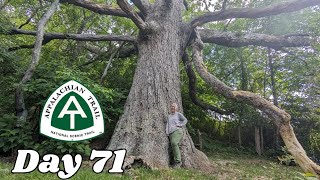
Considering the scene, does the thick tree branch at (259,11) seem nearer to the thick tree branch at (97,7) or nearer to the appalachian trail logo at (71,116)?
the thick tree branch at (97,7)

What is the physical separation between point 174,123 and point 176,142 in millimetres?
452

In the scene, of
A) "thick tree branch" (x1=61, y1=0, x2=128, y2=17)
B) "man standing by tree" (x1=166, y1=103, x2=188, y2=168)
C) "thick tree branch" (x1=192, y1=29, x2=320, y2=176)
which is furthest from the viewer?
"thick tree branch" (x1=61, y1=0, x2=128, y2=17)

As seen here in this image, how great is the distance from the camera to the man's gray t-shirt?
271 inches

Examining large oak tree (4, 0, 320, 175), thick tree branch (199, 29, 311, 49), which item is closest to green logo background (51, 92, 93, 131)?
large oak tree (4, 0, 320, 175)

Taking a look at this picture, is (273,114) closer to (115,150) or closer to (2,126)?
(115,150)

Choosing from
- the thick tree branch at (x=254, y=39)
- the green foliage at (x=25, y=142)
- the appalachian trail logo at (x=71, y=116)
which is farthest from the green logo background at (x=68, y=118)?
the thick tree branch at (x=254, y=39)

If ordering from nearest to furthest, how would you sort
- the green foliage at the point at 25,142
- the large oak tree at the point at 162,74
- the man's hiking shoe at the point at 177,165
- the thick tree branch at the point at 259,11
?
the green foliage at the point at 25,142
the large oak tree at the point at 162,74
the man's hiking shoe at the point at 177,165
the thick tree branch at the point at 259,11

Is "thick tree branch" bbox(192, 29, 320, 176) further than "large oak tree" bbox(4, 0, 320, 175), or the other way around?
"large oak tree" bbox(4, 0, 320, 175)

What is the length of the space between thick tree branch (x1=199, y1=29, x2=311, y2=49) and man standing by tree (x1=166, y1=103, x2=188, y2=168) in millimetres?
3644

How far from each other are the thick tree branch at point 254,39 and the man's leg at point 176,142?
4.05 meters

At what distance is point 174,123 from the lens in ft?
22.8

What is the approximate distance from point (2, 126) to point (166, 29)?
16.2 ft

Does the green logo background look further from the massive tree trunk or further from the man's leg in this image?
the man's leg

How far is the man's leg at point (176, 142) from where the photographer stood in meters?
6.68
